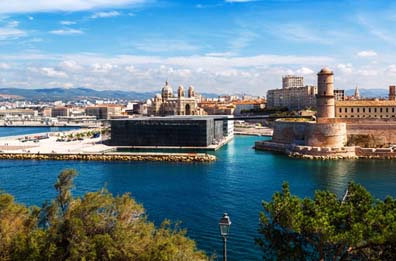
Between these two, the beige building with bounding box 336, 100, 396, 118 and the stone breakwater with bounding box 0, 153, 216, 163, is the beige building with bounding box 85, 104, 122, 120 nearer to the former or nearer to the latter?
the stone breakwater with bounding box 0, 153, 216, 163

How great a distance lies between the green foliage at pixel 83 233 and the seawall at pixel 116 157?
2957 centimetres

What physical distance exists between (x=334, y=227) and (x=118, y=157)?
34.6m

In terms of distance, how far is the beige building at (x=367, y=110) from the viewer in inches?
1949

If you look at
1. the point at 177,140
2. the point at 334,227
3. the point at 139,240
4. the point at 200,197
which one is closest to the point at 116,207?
the point at 139,240

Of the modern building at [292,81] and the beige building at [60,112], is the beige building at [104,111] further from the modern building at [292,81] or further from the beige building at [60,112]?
the modern building at [292,81]

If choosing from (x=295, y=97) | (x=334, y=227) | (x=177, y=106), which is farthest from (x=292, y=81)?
(x=334, y=227)

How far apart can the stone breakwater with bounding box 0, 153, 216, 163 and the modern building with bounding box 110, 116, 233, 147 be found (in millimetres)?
7327

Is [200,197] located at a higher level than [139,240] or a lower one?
lower

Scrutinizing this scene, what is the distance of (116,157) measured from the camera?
141 ft

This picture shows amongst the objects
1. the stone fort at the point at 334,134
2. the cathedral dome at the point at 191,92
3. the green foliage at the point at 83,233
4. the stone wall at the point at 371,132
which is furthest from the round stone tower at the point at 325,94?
the cathedral dome at the point at 191,92

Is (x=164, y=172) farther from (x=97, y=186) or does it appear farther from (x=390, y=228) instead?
(x=390, y=228)

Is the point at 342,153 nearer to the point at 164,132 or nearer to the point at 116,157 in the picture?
the point at 164,132

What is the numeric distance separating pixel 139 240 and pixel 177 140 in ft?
133

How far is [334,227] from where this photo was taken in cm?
982
